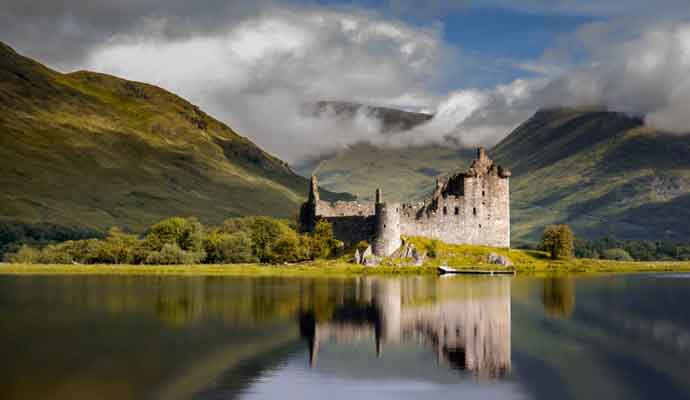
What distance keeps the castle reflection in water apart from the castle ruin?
28676 mm

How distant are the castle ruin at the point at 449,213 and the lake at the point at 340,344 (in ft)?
94.0

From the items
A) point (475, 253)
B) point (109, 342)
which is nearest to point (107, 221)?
point (475, 253)

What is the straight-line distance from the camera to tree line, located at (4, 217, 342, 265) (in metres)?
80.2

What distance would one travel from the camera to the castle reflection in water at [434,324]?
2839 centimetres

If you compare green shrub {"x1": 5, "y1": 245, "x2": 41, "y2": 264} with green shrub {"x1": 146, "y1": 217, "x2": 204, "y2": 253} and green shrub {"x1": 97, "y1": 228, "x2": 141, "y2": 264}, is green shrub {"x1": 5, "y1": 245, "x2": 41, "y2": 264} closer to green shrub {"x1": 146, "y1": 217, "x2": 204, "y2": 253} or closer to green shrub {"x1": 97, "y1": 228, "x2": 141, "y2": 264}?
green shrub {"x1": 97, "y1": 228, "x2": 141, "y2": 264}

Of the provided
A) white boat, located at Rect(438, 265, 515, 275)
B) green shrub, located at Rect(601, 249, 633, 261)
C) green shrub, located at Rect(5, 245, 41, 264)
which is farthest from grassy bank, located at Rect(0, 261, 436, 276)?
green shrub, located at Rect(601, 249, 633, 261)

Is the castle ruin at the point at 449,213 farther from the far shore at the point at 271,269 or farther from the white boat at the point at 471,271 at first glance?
the white boat at the point at 471,271

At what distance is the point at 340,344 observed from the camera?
30.7 meters

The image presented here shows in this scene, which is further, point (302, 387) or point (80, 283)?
point (80, 283)

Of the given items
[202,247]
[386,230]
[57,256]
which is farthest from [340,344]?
[57,256]

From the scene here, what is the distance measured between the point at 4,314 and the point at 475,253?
52143 mm

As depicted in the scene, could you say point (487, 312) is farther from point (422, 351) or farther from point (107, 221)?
point (107, 221)

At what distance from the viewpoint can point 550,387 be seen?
23109mm

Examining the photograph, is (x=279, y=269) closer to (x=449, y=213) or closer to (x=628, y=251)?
(x=449, y=213)
